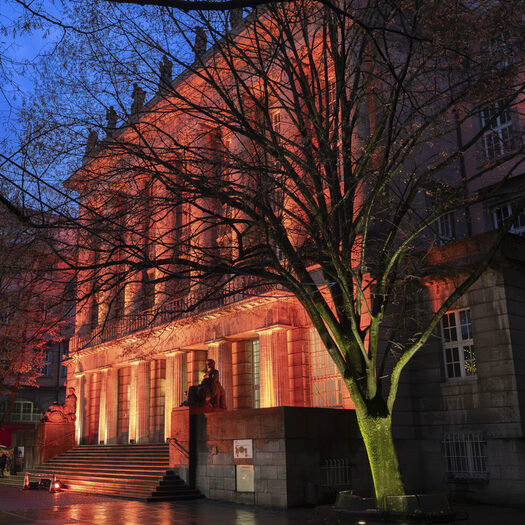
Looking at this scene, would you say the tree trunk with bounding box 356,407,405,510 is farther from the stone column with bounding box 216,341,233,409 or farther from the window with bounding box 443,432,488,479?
the stone column with bounding box 216,341,233,409

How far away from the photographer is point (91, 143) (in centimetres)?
1343

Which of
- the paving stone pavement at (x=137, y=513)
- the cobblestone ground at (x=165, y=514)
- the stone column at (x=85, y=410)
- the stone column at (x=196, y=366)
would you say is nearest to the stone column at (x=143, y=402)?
the stone column at (x=196, y=366)

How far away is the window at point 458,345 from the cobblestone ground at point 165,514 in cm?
437

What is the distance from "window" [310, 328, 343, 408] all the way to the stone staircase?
5906 mm

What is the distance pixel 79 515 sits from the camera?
1655 cm

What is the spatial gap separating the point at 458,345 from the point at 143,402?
19.2 meters

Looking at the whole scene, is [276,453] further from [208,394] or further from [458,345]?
[458,345]

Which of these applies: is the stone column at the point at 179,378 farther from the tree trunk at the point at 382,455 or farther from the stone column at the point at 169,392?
the tree trunk at the point at 382,455

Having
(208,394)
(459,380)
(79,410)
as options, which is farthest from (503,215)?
(79,410)

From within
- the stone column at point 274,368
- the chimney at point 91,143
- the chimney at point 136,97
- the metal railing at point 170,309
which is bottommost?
the stone column at point 274,368

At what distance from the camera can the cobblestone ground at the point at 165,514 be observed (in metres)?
14.7

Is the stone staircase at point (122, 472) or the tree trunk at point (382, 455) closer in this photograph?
the tree trunk at point (382, 455)

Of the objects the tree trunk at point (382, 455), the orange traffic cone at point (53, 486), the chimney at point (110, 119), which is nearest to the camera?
the tree trunk at point (382, 455)

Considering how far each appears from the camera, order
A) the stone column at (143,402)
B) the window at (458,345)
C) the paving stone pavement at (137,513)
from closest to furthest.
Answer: the paving stone pavement at (137,513)
the window at (458,345)
the stone column at (143,402)
